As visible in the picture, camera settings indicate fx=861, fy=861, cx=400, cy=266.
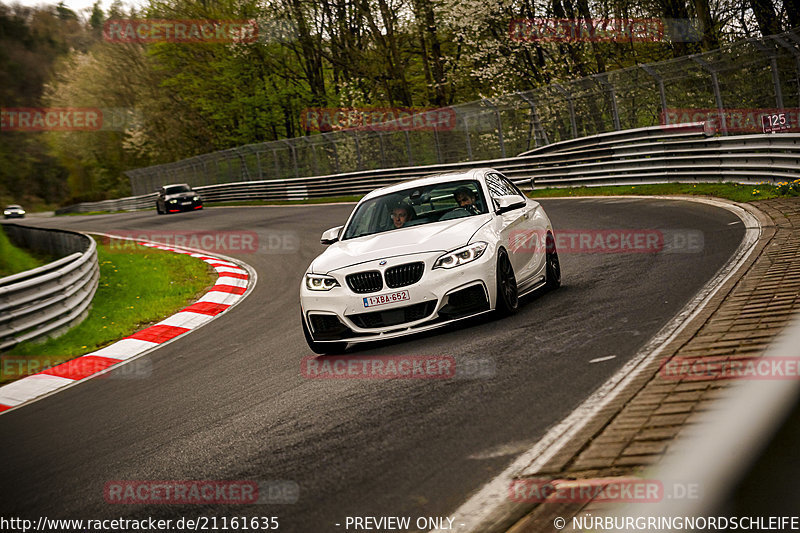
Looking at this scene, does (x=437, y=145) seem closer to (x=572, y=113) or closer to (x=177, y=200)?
(x=572, y=113)

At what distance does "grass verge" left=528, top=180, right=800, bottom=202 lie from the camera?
45.3 ft

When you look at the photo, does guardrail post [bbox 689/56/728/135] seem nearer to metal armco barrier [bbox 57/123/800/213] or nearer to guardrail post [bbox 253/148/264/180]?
metal armco barrier [bbox 57/123/800/213]

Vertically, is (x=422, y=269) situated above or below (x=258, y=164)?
below

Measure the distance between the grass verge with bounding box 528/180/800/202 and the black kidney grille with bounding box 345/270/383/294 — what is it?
27.9 ft

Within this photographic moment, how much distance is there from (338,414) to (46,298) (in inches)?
295

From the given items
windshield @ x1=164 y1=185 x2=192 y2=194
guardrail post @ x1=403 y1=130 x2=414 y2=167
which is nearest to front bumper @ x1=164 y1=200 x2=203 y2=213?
windshield @ x1=164 y1=185 x2=192 y2=194

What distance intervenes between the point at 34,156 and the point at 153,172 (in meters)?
50.0

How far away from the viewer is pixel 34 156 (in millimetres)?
100625

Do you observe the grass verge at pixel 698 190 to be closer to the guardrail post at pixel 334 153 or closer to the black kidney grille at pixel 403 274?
the black kidney grille at pixel 403 274

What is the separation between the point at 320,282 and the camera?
7777 mm

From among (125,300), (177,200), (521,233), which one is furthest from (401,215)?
(177,200)

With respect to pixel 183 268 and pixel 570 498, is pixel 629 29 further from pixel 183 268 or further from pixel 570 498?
pixel 570 498

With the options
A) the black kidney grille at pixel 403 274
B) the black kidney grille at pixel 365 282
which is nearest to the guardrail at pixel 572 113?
the black kidney grille at pixel 403 274

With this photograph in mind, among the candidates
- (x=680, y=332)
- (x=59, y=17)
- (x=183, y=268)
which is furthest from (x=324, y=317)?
(x=59, y=17)
